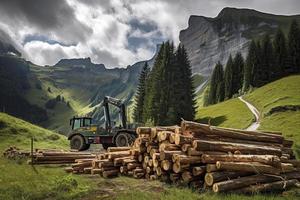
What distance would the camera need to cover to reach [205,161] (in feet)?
40.5

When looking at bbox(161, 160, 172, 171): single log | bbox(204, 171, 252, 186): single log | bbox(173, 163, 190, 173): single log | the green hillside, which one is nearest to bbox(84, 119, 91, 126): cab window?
bbox(161, 160, 172, 171): single log

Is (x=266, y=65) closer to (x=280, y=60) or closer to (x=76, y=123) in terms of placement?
(x=280, y=60)

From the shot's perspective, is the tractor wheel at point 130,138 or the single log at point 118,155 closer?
the single log at point 118,155

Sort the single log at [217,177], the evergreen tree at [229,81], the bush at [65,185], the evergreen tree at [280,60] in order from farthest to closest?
the evergreen tree at [229,81]
the evergreen tree at [280,60]
the bush at [65,185]
the single log at [217,177]

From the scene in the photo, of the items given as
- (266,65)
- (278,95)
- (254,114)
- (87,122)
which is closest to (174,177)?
(87,122)

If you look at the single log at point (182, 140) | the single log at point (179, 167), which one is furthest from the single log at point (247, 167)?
the single log at point (182, 140)

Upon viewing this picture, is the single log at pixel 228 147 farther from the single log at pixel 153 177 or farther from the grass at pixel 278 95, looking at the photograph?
the grass at pixel 278 95

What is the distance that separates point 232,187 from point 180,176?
97.4 inches

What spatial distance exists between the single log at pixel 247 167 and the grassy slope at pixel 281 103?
12.4 meters

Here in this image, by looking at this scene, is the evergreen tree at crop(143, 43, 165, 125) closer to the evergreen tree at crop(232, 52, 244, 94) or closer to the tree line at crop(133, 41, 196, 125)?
the tree line at crop(133, 41, 196, 125)

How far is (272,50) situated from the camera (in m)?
89.2

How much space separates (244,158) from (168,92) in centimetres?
5063

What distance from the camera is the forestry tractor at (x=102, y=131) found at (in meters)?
29.0

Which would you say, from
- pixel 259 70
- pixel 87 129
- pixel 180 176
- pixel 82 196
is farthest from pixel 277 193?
pixel 259 70
